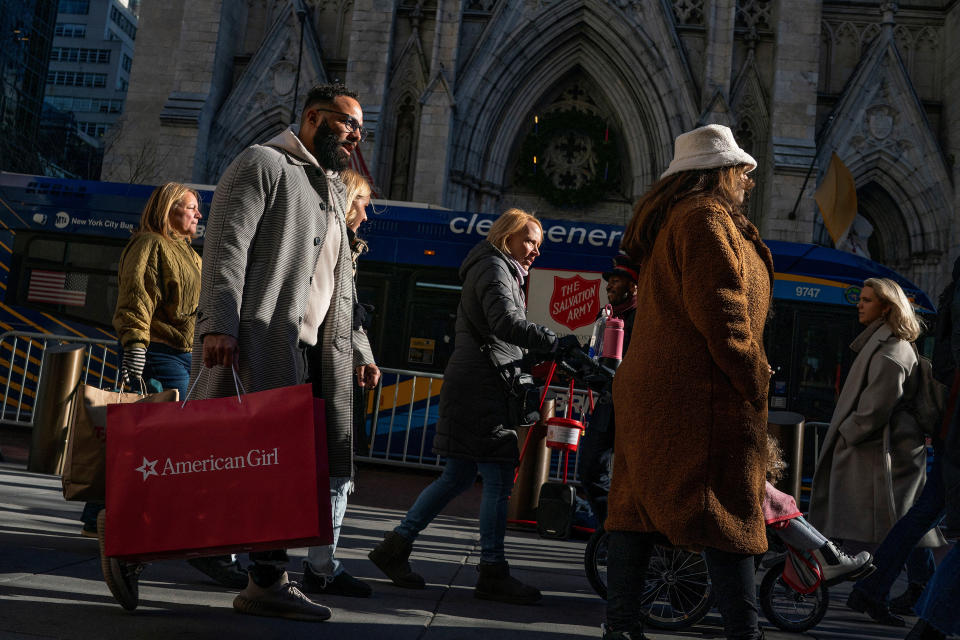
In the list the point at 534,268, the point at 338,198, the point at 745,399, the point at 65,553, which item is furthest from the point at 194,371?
the point at 534,268

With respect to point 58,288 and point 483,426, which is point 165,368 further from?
point 58,288

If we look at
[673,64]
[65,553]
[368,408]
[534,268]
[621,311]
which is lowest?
[65,553]

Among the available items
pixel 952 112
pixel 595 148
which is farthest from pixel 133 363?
pixel 952 112

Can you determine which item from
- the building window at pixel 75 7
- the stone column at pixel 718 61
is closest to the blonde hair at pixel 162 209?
the stone column at pixel 718 61

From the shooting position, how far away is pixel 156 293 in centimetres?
464

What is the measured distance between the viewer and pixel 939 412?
198 inches

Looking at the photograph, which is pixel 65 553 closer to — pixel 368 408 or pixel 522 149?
pixel 368 408

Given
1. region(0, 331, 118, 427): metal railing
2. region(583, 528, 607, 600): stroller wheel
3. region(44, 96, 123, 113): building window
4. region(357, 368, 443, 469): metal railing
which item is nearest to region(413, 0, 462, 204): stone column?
region(357, 368, 443, 469): metal railing

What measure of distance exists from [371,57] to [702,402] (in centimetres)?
1724

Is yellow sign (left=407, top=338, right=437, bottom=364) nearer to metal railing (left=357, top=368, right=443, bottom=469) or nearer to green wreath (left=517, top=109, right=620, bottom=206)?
metal railing (left=357, top=368, right=443, bottom=469)

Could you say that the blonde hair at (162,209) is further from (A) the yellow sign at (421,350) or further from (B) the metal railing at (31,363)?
(A) the yellow sign at (421,350)

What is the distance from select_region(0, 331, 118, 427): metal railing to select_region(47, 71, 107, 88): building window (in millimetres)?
78708

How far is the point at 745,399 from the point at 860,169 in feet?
58.8

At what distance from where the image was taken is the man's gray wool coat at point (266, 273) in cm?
316
